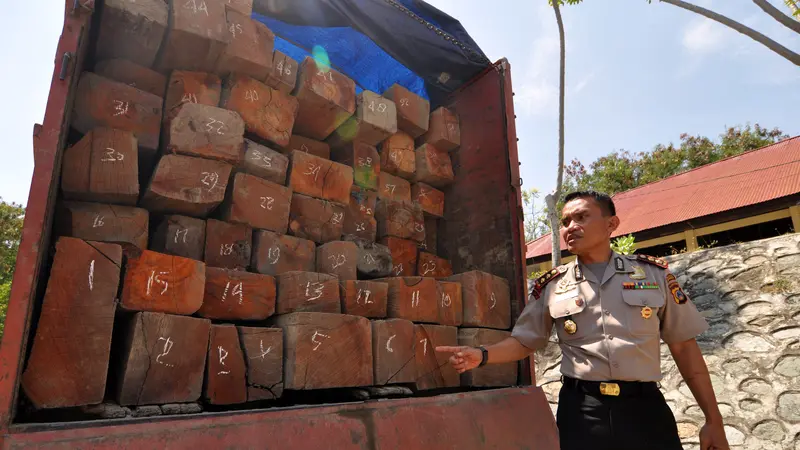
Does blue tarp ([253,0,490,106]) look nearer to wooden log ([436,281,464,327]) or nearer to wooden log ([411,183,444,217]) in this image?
wooden log ([411,183,444,217])

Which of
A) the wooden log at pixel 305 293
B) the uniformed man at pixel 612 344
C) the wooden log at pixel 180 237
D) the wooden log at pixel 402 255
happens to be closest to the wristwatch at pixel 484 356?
the uniformed man at pixel 612 344

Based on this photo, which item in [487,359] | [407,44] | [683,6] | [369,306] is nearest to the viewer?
[487,359]

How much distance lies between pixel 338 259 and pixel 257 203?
519 millimetres

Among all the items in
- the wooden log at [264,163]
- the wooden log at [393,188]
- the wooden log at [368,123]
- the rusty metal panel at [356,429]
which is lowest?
the rusty metal panel at [356,429]

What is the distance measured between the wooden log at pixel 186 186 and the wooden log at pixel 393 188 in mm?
1150

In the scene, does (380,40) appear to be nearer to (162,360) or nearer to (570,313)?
(570,313)

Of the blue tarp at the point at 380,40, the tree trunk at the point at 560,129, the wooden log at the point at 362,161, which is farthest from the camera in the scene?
the tree trunk at the point at 560,129

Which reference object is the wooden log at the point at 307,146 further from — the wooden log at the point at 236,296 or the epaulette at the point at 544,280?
the epaulette at the point at 544,280

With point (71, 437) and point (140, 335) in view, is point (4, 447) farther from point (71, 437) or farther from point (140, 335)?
point (140, 335)

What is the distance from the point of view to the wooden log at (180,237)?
2201 millimetres

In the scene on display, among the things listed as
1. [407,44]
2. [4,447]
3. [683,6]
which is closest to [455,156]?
[407,44]

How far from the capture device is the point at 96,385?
1581 mm

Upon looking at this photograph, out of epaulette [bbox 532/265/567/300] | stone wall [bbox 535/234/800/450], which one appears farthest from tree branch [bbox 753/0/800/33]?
epaulette [bbox 532/265/567/300]

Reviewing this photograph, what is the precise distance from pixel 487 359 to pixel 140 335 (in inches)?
54.2
